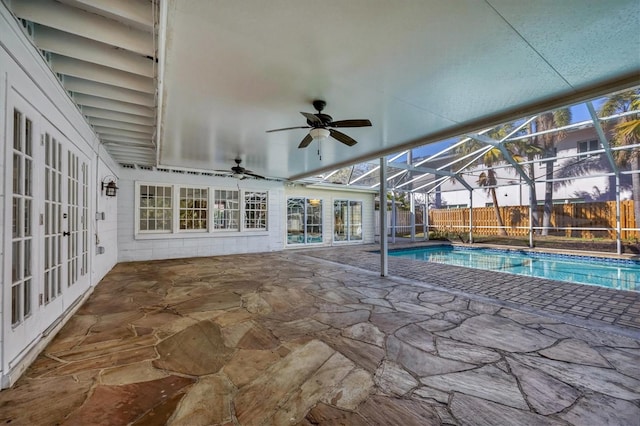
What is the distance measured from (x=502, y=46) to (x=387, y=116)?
67.8 inches

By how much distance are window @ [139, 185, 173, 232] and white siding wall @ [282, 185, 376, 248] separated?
3744mm

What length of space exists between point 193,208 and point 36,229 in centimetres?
587

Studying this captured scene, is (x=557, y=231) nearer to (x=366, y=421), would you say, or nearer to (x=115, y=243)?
(x=366, y=421)

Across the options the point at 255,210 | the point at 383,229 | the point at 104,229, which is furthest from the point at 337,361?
the point at 255,210

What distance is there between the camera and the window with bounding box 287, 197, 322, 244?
1028cm

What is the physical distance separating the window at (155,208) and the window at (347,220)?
19.9ft

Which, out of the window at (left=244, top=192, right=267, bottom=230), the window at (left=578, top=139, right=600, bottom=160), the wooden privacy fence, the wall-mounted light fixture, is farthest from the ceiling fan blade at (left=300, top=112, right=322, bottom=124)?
the window at (left=578, top=139, right=600, bottom=160)

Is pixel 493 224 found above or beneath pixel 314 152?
beneath

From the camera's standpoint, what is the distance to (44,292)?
2.72 metres

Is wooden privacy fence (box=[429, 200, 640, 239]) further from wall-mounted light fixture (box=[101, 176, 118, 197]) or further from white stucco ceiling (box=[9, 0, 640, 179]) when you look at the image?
wall-mounted light fixture (box=[101, 176, 118, 197])

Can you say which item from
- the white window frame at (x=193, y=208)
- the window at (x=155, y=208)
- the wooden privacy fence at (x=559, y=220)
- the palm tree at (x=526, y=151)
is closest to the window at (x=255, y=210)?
the white window frame at (x=193, y=208)

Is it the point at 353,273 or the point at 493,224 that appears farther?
the point at 493,224

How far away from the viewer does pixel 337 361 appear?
2316 millimetres

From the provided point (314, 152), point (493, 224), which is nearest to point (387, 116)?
point (314, 152)
